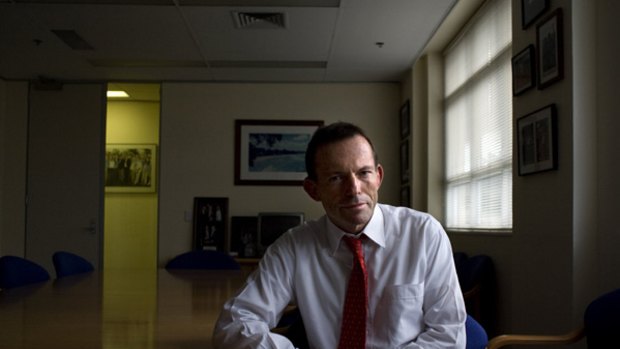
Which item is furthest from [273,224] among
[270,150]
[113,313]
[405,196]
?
[113,313]

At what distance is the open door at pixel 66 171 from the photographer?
6727 mm

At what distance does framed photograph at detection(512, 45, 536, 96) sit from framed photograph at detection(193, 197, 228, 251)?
12.3 ft

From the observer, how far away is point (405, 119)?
6.32 meters

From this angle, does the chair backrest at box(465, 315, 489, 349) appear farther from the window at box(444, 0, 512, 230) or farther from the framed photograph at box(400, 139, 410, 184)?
the framed photograph at box(400, 139, 410, 184)

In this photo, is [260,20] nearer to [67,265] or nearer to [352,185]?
[67,265]

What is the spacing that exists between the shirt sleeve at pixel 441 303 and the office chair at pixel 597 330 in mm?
844

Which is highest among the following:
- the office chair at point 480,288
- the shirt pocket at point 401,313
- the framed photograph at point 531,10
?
the framed photograph at point 531,10

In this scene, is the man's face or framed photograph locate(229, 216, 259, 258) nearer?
the man's face

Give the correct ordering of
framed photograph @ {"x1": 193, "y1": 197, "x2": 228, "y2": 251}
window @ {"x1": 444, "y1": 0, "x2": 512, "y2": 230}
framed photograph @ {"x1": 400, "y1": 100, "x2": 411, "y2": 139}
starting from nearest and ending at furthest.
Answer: window @ {"x1": 444, "y1": 0, "x2": 512, "y2": 230} < framed photograph @ {"x1": 400, "y1": 100, "x2": 411, "y2": 139} < framed photograph @ {"x1": 193, "y1": 197, "x2": 228, "y2": 251}

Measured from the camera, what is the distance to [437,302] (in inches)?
62.2

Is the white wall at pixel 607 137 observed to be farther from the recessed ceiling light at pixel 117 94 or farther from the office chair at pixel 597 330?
the recessed ceiling light at pixel 117 94

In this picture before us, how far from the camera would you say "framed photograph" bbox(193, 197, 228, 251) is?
658cm

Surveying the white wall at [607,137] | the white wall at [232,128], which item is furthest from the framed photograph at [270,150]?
the white wall at [607,137]

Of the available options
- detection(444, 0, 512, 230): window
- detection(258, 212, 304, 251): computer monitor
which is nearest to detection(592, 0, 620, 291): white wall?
detection(444, 0, 512, 230): window
